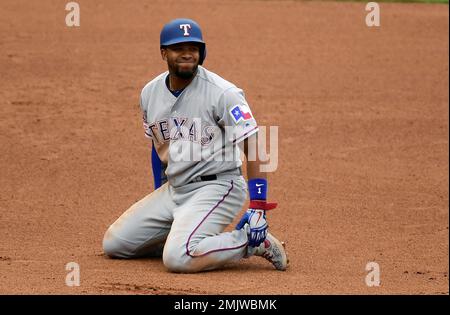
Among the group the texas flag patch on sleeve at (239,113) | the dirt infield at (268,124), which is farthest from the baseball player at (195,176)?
the dirt infield at (268,124)

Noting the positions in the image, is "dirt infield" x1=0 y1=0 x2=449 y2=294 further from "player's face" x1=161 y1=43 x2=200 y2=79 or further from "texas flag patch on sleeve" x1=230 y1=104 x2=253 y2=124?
"player's face" x1=161 y1=43 x2=200 y2=79

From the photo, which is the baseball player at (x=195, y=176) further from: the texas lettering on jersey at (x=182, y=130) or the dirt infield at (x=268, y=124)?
the dirt infield at (x=268, y=124)

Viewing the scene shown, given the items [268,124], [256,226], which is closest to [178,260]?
[256,226]

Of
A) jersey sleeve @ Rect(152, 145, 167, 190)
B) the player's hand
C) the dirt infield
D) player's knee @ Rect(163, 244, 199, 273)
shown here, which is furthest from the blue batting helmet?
the dirt infield

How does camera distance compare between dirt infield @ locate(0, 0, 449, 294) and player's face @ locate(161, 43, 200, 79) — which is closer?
player's face @ locate(161, 43, 200, 79)

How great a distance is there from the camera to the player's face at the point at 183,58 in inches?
258

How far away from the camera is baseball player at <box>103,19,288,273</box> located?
646 cm

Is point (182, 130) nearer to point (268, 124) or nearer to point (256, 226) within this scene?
point (256, 226)

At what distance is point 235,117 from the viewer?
255 inches

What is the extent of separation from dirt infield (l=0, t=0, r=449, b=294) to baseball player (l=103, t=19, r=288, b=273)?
0.52ft

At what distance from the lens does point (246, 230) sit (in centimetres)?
656

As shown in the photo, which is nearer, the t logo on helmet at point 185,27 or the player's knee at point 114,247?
the t logo on helmet at point 185,27

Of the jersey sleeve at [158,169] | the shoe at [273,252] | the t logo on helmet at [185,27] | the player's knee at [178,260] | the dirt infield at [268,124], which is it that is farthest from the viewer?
the jersey sleeve at [158,169]

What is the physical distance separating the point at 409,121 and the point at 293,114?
4.29 feet
